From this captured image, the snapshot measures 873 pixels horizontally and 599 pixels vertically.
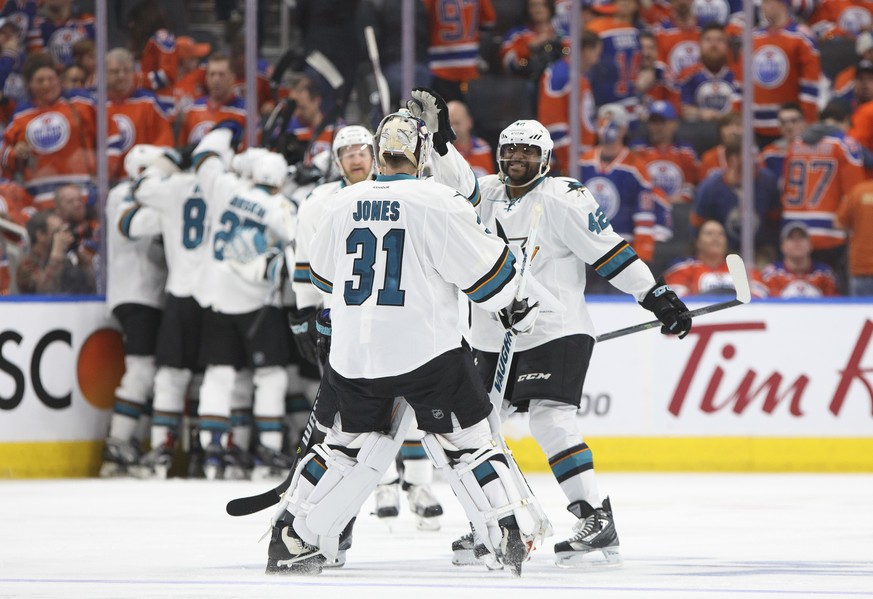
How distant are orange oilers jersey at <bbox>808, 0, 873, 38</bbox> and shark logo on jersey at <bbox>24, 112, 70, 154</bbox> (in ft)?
13.1

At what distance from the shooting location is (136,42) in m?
8.87

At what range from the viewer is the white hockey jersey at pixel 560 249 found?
519cm

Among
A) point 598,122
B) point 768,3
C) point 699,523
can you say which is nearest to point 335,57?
point 598,122

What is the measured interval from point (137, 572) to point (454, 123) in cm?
457

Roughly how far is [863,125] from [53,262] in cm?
427

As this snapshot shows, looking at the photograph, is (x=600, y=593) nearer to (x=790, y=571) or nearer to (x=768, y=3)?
(x=790, y=571)

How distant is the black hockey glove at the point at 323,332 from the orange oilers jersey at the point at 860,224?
401cm

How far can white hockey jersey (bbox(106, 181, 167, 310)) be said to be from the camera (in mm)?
8656

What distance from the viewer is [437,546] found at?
5.60 m

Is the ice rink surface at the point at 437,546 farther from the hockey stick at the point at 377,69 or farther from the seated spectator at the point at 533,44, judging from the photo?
the seated spectator at the point at 533,44

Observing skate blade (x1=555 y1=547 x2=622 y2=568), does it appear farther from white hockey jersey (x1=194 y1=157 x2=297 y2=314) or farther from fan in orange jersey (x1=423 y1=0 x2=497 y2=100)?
fan in orange jersey (x1=423 y1=0 x2=497 y2=100)

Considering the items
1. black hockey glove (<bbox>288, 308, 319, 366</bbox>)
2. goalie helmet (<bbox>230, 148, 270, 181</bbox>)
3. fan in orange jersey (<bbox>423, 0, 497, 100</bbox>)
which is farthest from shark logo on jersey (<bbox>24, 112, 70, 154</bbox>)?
black hockey glove (<bbox>288, 308, 319, 366</bbox>)

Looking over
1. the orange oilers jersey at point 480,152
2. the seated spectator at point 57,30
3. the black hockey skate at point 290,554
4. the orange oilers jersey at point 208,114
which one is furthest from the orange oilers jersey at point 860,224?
the black hockey skate at point 290,554

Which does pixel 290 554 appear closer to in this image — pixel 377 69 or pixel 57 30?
pixel 377 69
